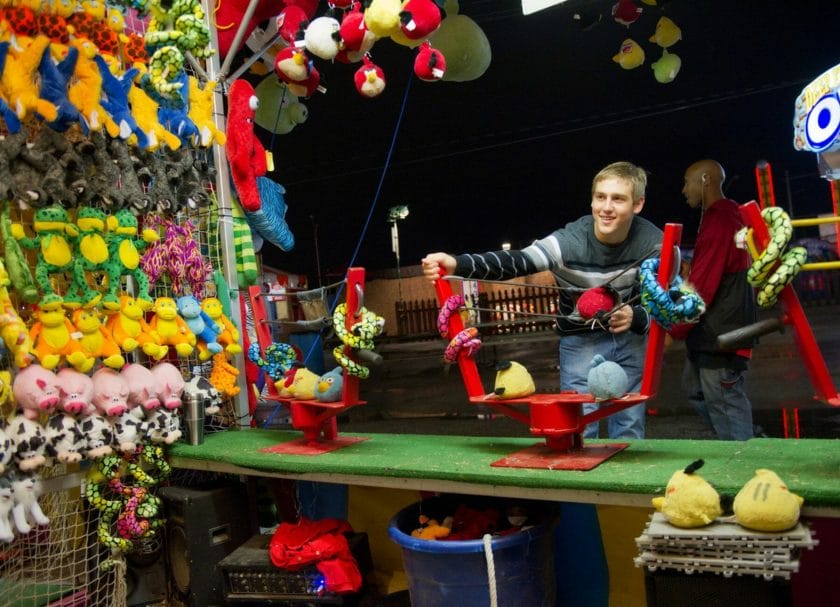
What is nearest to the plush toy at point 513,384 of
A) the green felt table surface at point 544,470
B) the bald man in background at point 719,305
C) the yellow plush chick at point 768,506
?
the green felt table surface at point 544,470

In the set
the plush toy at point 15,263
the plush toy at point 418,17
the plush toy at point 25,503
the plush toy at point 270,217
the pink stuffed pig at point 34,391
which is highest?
the plush toy at point 418,17

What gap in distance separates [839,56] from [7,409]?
25.1 ft

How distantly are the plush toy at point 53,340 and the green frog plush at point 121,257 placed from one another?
0.62 ft

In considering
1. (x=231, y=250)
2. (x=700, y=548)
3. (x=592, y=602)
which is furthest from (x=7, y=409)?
(x=700, y=548)

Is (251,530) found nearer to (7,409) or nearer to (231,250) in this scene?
(7,409)

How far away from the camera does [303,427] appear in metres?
2.69

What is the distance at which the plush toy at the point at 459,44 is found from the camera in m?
3.46

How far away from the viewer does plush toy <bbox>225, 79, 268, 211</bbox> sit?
333 centimetres

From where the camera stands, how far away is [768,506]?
144 cm

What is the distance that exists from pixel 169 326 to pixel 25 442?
67 centimetres

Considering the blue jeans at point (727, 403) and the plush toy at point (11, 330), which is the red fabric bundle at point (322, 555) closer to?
the plush toy at point (11, 330)

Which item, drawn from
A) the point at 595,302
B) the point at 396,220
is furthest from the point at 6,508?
the point at 396,220

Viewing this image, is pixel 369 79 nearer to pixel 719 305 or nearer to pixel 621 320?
pixel 621 320

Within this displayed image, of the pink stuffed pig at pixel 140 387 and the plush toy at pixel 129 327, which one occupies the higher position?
the plush toy at pixel 129 327
